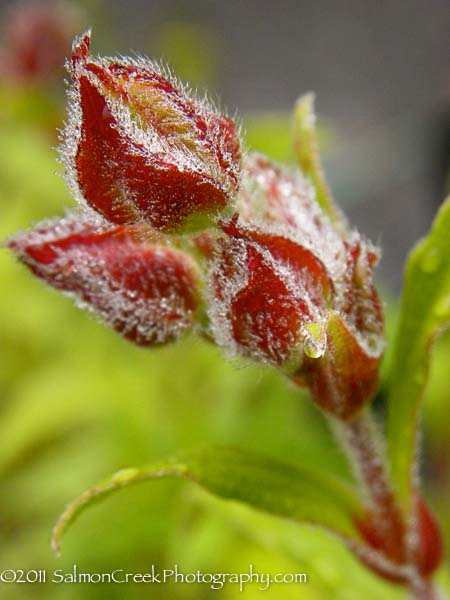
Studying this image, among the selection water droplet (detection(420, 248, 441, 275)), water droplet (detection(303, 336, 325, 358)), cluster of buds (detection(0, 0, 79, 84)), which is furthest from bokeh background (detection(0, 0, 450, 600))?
water droplet (detection(420, 248, 441, 275))

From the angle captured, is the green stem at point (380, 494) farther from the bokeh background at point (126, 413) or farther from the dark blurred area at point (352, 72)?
the dark blurred area at point (352, 72)

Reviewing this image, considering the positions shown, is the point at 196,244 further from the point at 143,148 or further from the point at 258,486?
the point at 258,486

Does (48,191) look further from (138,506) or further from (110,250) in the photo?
(110,250)

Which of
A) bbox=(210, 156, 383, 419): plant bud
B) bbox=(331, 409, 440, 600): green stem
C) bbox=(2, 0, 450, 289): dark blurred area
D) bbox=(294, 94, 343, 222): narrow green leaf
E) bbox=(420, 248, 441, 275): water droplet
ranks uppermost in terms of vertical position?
bbox=(2, 0, 450, 289): dark blurred area

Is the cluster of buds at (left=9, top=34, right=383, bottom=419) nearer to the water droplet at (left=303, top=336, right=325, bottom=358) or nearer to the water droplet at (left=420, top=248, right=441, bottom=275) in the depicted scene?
the water droplet at (left=303, top=336, right=325, bottom=358)

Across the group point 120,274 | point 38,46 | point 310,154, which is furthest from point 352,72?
point 120,274

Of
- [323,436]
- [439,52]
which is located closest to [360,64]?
[439,52]

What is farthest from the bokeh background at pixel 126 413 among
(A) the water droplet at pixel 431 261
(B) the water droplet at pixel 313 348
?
(A) the water droplet at pixel 431 261
